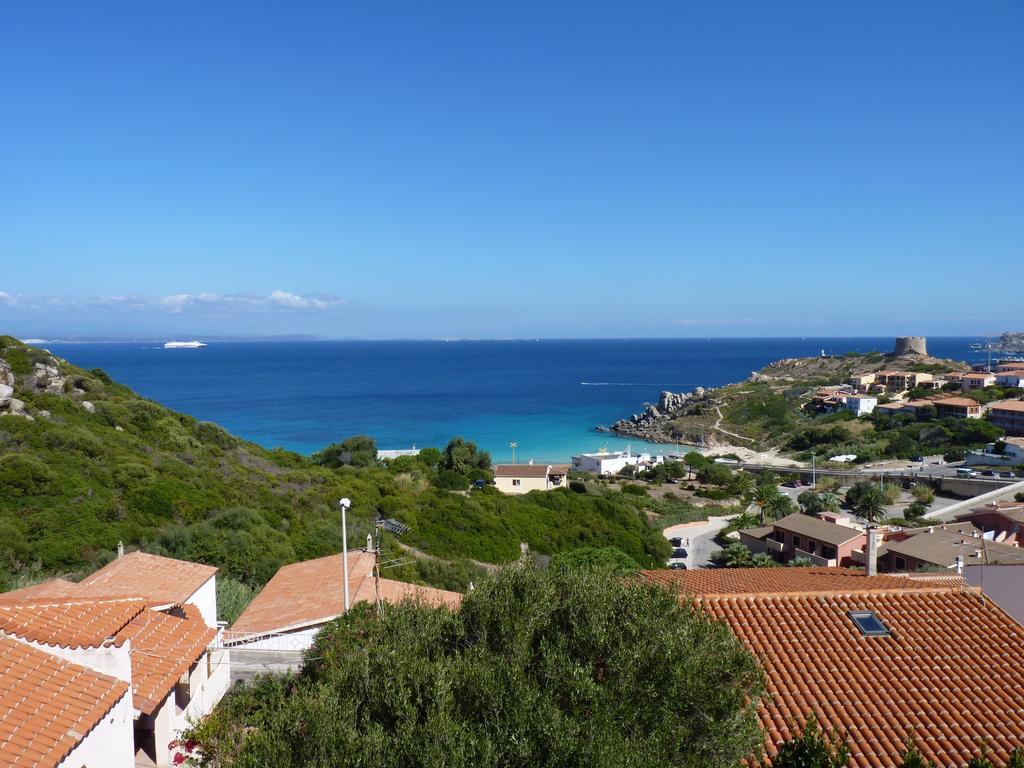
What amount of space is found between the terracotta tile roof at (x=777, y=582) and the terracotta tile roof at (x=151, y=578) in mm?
7350

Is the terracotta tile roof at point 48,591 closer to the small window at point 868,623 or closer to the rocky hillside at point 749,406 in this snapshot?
the small window at point 868,623

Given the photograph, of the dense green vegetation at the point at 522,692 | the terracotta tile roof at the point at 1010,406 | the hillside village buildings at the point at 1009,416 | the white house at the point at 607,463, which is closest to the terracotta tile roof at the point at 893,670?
the dense green vegetation at the point at 522,692

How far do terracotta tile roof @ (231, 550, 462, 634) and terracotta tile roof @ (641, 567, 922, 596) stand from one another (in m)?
3.92

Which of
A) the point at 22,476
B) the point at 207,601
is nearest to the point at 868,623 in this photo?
the point at 207,601

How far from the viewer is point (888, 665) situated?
8.04 m

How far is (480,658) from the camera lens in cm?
566

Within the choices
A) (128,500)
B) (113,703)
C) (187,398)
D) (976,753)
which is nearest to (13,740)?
(113,703)

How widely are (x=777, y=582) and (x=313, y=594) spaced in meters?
8.42

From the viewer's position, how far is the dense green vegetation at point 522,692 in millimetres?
4496

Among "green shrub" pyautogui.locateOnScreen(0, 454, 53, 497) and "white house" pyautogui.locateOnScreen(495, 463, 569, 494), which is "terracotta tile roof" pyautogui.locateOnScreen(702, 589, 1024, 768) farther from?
"white house" pyautogui.locateOnScreen(495, 463, 569, 494)

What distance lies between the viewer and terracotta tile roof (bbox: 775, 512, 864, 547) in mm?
26672


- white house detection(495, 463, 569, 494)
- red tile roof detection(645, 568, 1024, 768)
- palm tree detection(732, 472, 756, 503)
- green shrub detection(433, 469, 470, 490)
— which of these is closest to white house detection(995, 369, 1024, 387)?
palm tree detection(732, 472, 756, 503)

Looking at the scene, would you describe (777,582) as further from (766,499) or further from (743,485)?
(743,485)

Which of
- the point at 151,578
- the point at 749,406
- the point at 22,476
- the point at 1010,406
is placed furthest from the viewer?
the point at 749,406
